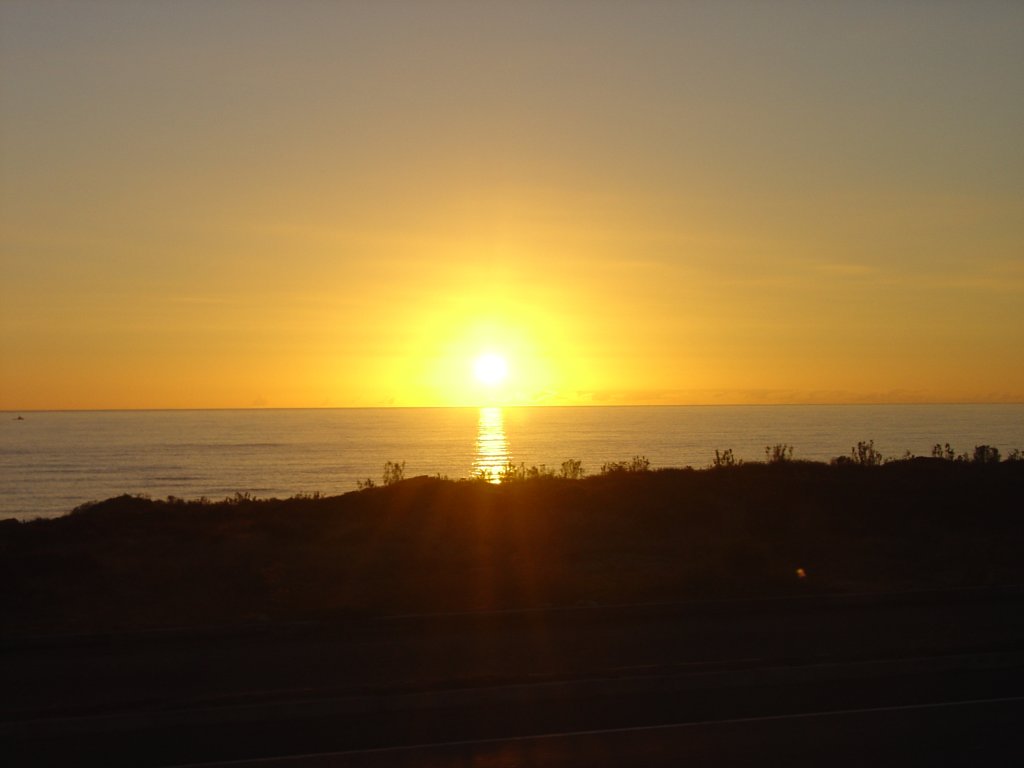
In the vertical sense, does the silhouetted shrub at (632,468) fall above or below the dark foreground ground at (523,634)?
above

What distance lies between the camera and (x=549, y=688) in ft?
28.3

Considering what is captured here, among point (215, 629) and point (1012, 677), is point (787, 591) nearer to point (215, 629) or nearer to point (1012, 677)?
point (1012, 677)

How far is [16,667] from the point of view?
9.46 metres

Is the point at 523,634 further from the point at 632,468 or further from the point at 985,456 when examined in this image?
the point at 985,456

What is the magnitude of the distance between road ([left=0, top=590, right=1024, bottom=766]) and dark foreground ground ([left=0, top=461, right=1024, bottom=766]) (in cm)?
3

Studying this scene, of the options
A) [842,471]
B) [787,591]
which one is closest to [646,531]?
[787,591]

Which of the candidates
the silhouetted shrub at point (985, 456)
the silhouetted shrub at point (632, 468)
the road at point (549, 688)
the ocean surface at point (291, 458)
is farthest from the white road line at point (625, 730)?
the ocean surface at point (291, 458)

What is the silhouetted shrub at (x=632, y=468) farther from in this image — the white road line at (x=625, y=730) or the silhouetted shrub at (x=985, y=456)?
the white road line at (x=625, y=730)

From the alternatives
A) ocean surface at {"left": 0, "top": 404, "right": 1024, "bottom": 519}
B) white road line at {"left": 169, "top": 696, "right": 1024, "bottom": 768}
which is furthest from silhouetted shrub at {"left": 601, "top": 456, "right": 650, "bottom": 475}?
ocean surface at {"left": 0, "top": 404, "right": 1024, "bottom": 519}

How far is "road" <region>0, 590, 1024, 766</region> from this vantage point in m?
7.12

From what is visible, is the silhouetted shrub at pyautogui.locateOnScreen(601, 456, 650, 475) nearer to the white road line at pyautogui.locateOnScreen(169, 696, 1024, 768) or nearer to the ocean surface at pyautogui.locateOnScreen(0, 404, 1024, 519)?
the white road line at pyautogui.locateOnScreen(169, 696, 1024, 768)

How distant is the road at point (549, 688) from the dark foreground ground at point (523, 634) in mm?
31

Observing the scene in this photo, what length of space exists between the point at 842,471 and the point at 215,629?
17.4 m

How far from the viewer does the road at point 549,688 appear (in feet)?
Result: 23.4
